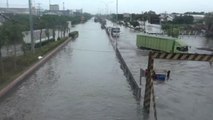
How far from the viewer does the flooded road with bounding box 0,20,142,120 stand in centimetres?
1498

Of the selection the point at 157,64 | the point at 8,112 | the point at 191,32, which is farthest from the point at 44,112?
the point at 191,32

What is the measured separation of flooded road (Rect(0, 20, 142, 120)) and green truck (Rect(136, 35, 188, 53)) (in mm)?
11678

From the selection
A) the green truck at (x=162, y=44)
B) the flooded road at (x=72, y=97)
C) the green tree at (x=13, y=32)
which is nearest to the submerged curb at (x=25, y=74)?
the flooded road at (x=72, y=97)

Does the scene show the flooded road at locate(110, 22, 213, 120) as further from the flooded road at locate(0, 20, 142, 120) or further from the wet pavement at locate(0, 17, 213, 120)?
the flooded road at locate(0, 20, 142, 120)

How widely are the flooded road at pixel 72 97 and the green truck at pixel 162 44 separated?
1168 cm

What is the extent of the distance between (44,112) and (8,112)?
65.6 inches

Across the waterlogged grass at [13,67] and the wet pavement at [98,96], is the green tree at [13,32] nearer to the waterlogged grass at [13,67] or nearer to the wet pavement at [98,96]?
the waterlogged grass at [13,67]

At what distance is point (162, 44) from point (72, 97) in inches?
901

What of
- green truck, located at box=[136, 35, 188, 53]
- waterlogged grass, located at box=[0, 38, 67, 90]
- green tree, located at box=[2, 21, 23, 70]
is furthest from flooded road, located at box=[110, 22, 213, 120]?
green tree, located at box=[2, 21, 23, 70]

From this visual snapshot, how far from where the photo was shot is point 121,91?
19.6m

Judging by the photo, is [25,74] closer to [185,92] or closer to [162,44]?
[185,92]

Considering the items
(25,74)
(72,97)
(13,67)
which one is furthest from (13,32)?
(72,97)

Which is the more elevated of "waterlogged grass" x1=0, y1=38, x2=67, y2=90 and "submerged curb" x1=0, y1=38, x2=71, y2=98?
"waterlogged grass" x1=0, y1=38, x2=67, y2=90

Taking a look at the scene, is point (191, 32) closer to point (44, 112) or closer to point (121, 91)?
point (121, 91)
